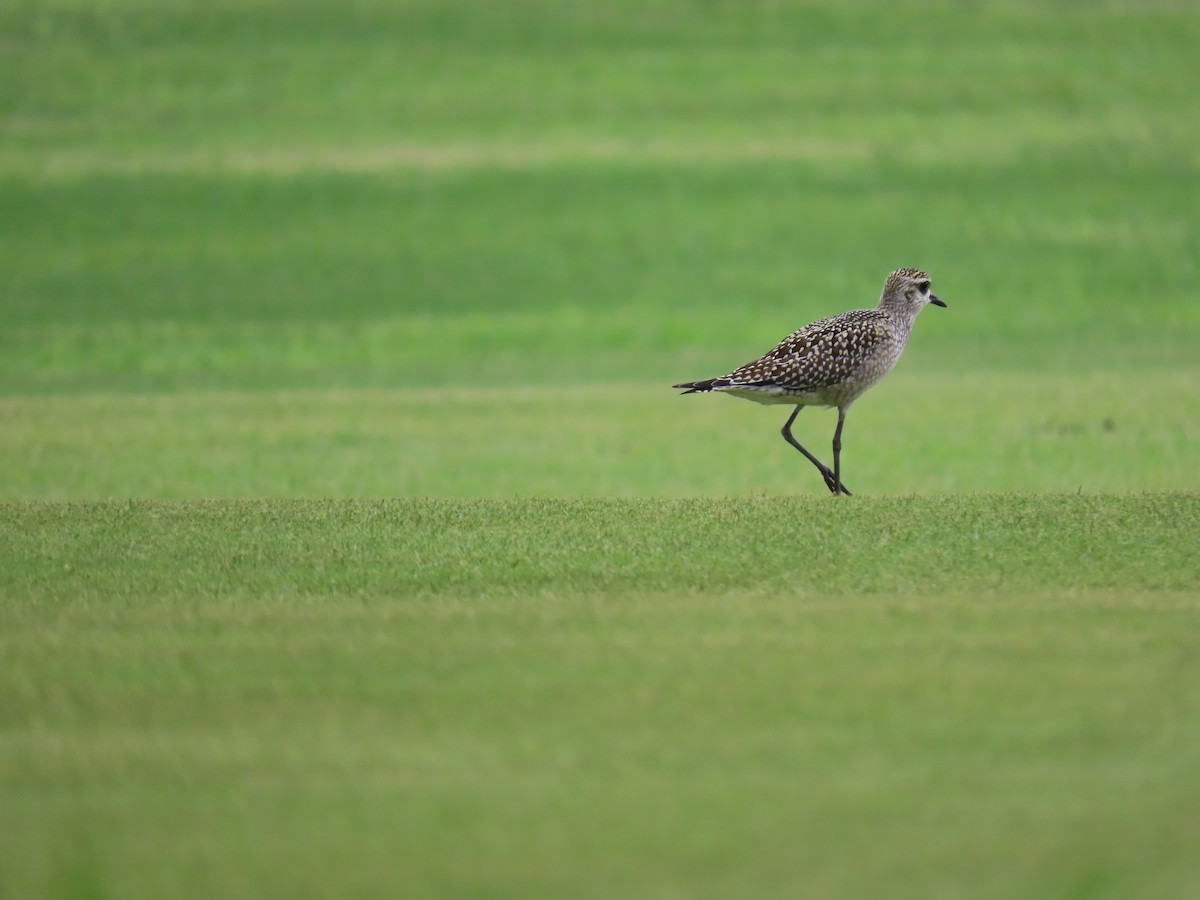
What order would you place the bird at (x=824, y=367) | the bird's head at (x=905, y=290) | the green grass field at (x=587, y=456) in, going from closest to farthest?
the green grass field at (x=587, y=456)
the bird at (x=824, y=367)
the bird's head at (x=905, y=290)

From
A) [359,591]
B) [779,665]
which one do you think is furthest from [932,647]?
[359,591]

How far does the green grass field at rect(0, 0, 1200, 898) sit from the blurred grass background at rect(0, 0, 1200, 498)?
123mm

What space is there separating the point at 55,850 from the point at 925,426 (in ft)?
49.1

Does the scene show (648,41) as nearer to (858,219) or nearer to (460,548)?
(858,219)

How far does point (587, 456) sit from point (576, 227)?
46.4 feet

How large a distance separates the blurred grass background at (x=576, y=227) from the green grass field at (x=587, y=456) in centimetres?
12

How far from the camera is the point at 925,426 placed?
19547 millimetres

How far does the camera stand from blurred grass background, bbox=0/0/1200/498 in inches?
763

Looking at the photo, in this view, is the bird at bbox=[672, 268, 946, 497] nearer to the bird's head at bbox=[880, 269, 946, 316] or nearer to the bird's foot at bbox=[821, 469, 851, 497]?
the bird's foot at bbox=[821, 469, 851, 497]

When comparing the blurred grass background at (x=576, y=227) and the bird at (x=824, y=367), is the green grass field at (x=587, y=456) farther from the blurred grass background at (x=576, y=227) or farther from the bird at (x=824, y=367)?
the bird at (x=824, y=367)

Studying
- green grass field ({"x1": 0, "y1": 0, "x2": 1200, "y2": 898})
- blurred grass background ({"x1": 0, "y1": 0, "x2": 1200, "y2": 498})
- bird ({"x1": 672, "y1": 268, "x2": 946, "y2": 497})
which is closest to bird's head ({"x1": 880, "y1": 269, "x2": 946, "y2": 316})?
bird ({"x1": 672, "y1": 268, "x2": 946, "y2": 497})

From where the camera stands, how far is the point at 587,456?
17812 millimetres

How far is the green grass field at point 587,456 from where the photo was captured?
5809 millimetres

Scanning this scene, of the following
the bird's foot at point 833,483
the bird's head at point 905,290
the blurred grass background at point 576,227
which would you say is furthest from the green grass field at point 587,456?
the bird's head at point 905,290
